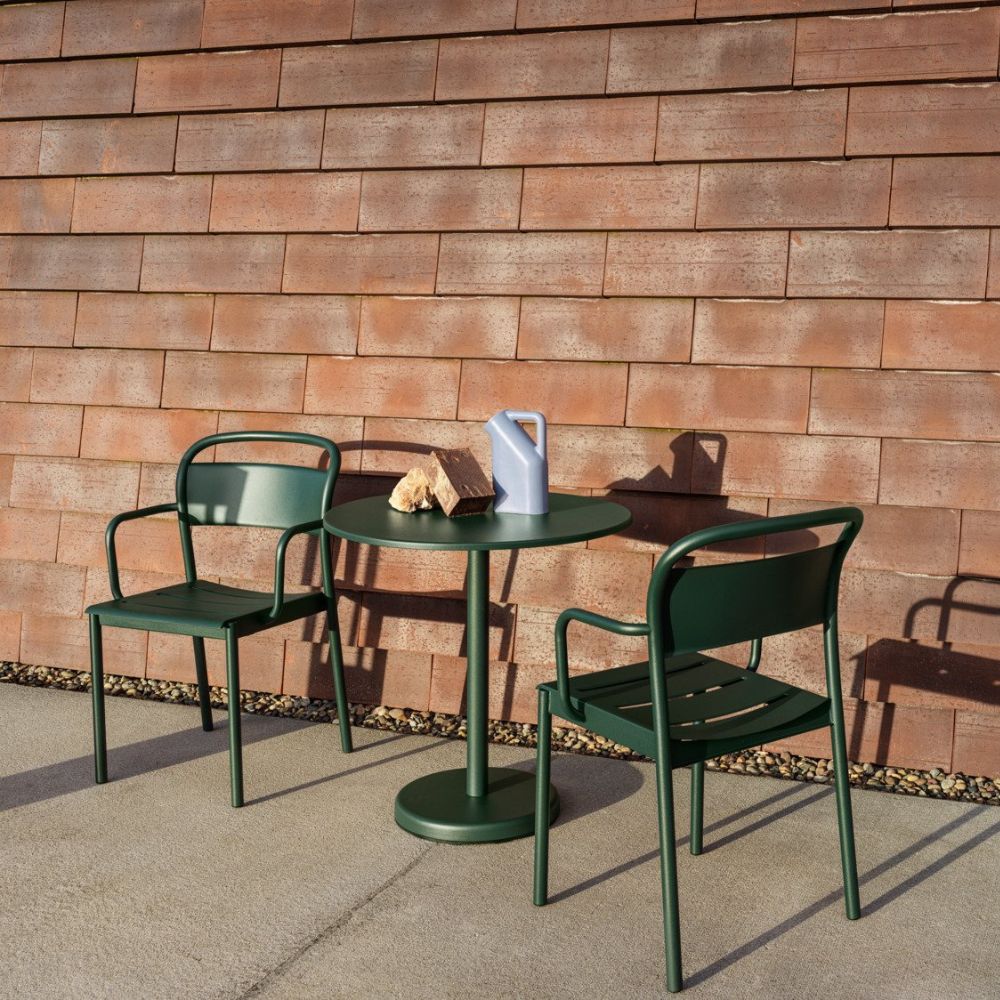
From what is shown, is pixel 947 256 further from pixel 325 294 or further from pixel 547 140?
pixel 325 294

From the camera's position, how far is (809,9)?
9.90 feet

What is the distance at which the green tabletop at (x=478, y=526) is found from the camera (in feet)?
7.79

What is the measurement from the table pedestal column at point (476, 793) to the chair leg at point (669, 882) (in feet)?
2.17

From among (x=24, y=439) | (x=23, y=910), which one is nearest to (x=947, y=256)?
(x=23, y=910)

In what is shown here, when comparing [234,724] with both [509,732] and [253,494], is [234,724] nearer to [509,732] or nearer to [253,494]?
[253,494]

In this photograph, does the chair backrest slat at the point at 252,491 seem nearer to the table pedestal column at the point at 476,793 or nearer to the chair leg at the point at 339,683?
the chair leg at the point at 339,683

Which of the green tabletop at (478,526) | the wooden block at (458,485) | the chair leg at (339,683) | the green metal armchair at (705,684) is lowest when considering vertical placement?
the chair leg at (339,683)

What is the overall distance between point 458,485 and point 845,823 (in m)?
1.06

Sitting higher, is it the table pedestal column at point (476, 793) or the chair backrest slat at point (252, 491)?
the chair backrest slat at point (252, 491)

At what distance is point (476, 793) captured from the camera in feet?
9.02

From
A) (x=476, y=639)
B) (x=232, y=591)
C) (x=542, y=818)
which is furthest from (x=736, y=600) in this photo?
(x=232, y=591)

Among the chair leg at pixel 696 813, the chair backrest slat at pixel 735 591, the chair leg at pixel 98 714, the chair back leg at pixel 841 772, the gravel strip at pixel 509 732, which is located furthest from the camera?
the gravel strip at pixel 509 732

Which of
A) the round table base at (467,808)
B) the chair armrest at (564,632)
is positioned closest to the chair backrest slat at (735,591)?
the chair armrest at (564,632)

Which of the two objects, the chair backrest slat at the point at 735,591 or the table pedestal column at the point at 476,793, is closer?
the chair backrest slat at the point at 735,591
